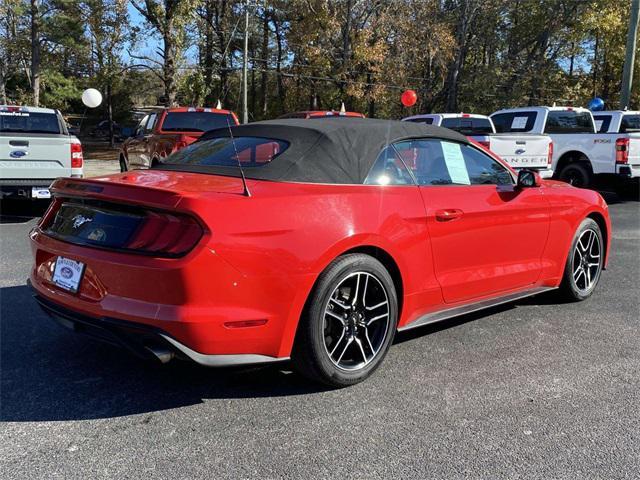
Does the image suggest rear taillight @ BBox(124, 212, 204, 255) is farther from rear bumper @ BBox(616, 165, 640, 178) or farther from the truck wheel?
the truck wheel

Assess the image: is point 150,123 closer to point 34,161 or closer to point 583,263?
point 34,161

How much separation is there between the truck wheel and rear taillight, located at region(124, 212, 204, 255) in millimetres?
12010

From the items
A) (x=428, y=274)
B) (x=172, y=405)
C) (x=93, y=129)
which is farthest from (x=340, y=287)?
(x=93, y=129)

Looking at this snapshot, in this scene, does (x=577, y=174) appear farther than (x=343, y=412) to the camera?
Yes

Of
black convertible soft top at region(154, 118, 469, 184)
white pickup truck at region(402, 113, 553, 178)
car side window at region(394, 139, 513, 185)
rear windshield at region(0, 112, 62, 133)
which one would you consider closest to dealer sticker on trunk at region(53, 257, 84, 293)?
black convertible soft top at region(154, 118, 469, 184)

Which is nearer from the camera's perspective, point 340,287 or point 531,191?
point 340,287

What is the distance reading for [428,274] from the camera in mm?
3873

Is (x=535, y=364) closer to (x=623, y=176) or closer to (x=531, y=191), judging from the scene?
(x=531, y=191)

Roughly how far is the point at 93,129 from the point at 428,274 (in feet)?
162

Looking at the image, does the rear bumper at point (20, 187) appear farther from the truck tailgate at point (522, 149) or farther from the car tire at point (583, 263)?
the truck tailgate at point (522, 149)

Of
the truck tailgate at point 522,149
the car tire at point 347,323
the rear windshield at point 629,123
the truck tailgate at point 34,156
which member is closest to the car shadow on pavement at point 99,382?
the car tire at point 347,323

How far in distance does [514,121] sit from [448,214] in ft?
36.0

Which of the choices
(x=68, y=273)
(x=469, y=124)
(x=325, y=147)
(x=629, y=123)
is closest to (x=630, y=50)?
(x=629, y=123)

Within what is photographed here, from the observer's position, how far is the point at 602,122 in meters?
14.3
